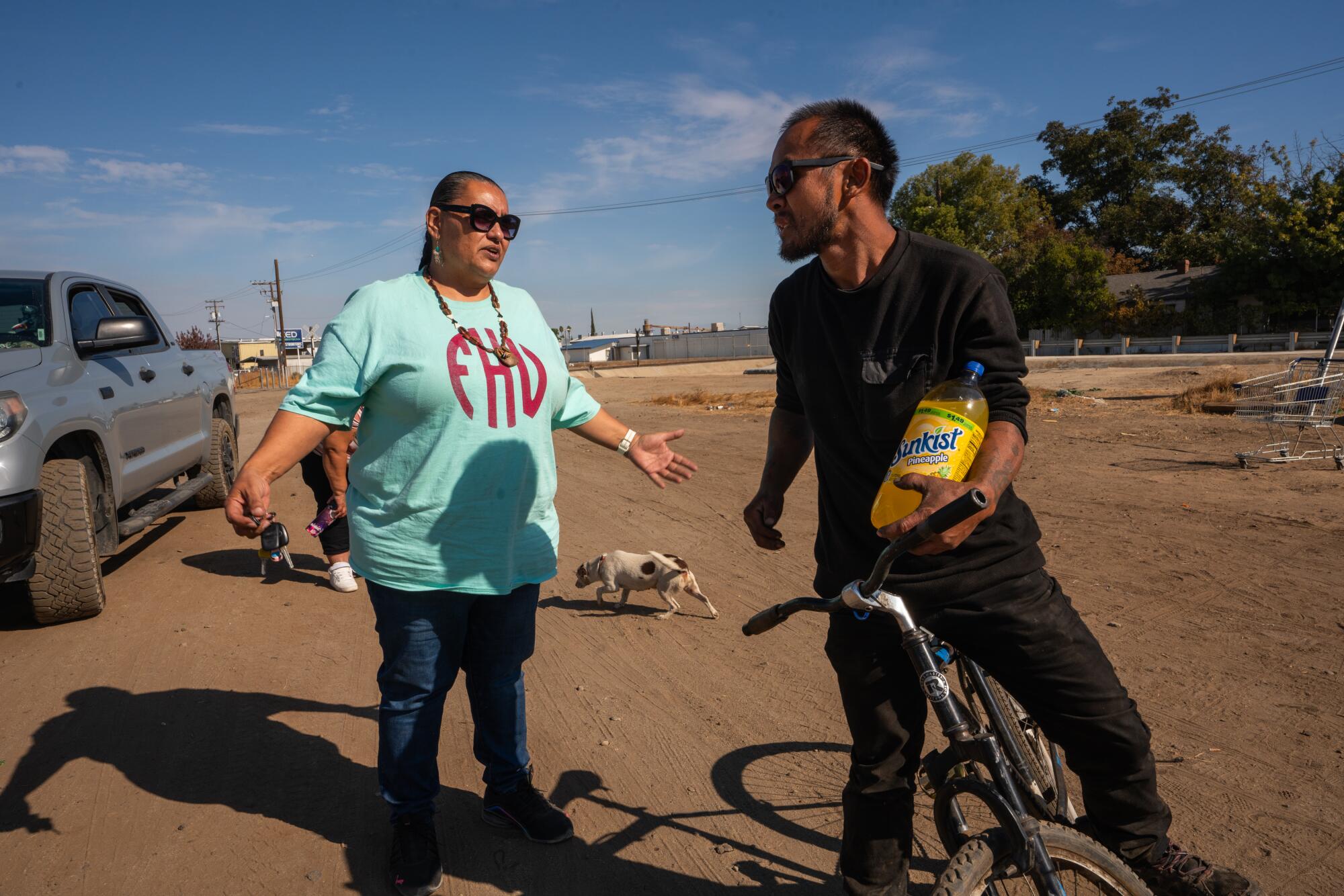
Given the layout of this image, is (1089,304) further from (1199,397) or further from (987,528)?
(987,528)

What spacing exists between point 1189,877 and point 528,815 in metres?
2.15

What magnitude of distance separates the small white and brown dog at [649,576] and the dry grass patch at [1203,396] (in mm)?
13216

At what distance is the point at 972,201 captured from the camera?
51.7 metres

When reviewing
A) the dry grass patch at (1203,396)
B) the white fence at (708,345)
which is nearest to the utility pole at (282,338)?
the white fence at (708,345)

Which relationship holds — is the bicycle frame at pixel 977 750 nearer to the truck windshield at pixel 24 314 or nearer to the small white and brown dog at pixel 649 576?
the small white and brown dog at pixel 649 576

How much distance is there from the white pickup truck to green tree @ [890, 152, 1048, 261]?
48.5 metres

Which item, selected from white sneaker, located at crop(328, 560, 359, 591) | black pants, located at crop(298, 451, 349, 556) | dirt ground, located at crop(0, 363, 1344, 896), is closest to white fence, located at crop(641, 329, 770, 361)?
black pants, located at crop(298, 451, 349, 556)

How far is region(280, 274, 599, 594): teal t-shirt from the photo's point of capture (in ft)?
8.93

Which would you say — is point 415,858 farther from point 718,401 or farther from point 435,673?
point 718,401

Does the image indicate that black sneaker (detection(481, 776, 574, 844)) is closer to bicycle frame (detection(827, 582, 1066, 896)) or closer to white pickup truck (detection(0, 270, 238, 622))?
bicycle frame (detection(827, 582, 1066, 896))

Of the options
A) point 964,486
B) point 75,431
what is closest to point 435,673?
point 964,486

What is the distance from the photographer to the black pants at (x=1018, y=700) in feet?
7.14

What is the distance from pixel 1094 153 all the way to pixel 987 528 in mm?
72630

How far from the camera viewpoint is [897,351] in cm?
226
